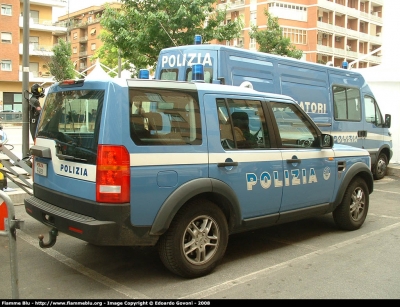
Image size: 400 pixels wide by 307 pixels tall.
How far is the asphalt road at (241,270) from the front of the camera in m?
3.99

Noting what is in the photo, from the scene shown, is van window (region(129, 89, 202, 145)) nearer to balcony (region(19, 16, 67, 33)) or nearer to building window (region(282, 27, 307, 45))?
building window (region(282, 27, 307, 45))

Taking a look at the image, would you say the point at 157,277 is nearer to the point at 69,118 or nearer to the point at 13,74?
the point at 69,118

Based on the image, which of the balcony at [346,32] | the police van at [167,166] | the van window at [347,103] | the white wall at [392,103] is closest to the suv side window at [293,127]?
the police van at [167,166]

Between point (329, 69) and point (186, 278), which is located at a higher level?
point (329, 69)

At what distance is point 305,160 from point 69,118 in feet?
9.28

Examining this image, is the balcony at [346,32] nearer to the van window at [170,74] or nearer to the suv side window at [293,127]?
the van window at [170,74]

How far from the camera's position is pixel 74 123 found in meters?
4.24

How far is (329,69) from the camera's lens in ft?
32.7

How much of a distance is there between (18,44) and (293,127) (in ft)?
151

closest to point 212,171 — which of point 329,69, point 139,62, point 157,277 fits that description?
point 157,277

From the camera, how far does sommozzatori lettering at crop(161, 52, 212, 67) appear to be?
7625 millimetres

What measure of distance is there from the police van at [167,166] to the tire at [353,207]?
959 millimetres

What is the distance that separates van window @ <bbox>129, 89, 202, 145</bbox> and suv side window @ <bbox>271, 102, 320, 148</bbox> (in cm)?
127

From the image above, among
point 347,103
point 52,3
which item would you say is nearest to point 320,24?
point 52,3
